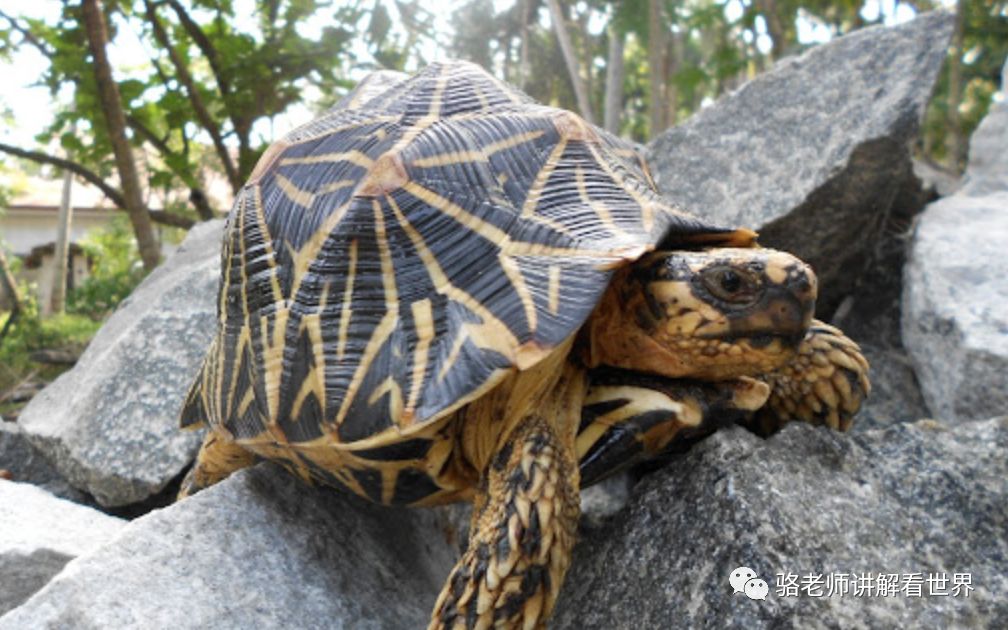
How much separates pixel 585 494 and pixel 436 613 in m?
0.90

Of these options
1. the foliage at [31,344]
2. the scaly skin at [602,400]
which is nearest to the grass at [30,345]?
the foliage at [31,344]

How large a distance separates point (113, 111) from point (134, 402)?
124 inches

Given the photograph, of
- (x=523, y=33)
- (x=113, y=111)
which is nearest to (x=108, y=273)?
(x=523, y=33)

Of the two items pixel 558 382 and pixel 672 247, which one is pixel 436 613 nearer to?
pixel 558 382

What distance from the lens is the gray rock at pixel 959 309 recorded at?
2.46m

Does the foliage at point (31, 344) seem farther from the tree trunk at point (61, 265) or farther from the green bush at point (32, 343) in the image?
the tree trunk at point (61, 265)

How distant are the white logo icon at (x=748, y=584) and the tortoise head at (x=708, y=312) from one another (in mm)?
358

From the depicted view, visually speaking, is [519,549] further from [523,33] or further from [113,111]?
[523,33]

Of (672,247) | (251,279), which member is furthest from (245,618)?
(672,247)

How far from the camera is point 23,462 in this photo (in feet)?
10.8

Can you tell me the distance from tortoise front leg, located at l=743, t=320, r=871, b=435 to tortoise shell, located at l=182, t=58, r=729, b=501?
40 cm

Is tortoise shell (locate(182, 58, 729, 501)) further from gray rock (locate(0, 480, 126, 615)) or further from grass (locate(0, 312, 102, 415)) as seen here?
grass (locate(0, 312, 102, 415))

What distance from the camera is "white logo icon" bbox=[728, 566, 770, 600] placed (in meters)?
1.39

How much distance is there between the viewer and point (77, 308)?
9328mm
